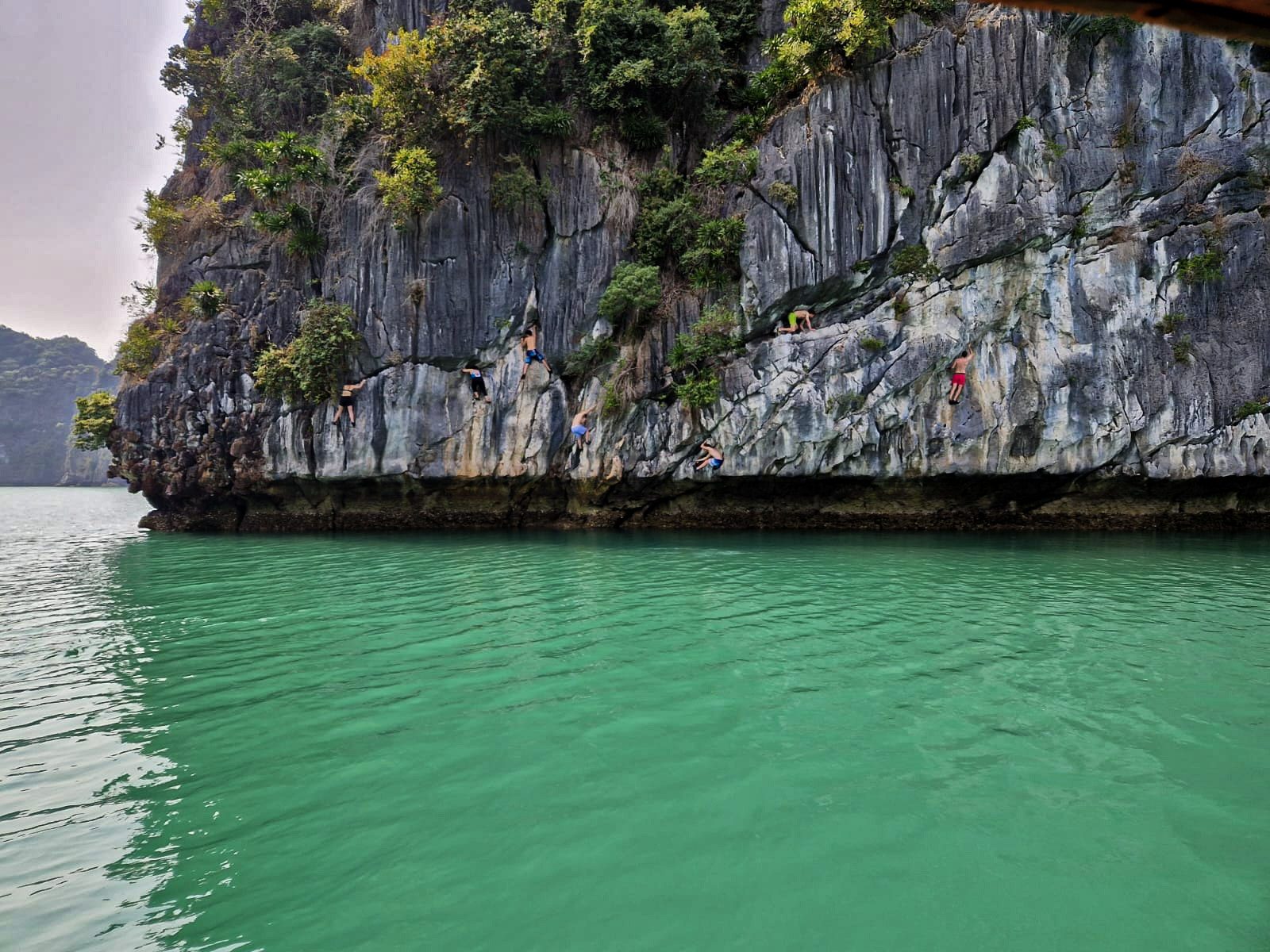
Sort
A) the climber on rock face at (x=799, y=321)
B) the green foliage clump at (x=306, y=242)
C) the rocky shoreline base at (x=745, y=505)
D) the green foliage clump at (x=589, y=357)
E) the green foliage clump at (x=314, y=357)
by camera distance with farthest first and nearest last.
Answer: the green foliage clump at (x=306, y=242), the green foliage clump at (x=314, y=357), the green foliage clump at (x=589, y=357), the rocky shoreline base at (x=745, y=505), the climber on rock face at (x=799, y=321)

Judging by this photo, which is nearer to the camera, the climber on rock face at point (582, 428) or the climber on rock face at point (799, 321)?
the climber on rock face at point (799, 321)

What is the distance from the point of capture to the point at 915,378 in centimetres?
1491

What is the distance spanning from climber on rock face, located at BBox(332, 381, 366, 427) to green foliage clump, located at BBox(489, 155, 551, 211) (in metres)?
5.80

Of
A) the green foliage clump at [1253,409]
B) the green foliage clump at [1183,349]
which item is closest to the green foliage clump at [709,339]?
the green foliage clump at [1183,349]

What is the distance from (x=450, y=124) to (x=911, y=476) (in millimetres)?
13865

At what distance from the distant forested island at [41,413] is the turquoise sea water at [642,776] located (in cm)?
9355

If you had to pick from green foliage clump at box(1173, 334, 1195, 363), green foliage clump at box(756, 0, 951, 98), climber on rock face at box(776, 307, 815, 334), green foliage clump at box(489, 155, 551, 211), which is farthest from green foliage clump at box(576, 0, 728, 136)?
green foliage clump at box(1173, 334, 1195, 363)

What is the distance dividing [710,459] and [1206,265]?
454 inches

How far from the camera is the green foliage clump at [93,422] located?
20125 millimetres

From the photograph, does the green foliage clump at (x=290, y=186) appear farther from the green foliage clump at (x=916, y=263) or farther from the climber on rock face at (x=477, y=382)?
the green foliage clump at (x=916, y=263)

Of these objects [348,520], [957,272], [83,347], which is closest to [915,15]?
[957,272]

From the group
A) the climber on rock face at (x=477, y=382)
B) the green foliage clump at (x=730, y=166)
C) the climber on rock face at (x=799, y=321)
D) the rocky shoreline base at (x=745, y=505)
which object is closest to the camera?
the climber on rock face at (x=799, y=321)

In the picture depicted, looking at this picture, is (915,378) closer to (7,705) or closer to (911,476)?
(911,476)

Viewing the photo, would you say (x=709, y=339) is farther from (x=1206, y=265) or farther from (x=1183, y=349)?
(x=1206, y=265)
